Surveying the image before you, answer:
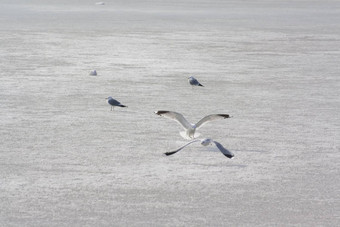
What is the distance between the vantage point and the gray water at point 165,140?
552 cm

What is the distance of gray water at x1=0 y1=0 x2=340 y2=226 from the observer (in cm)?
552

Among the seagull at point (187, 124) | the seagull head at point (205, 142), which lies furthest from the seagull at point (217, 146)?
the seagull at point (187, 124)

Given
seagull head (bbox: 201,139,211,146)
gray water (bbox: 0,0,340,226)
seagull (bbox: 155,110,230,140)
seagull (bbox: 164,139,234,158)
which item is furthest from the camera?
seagull (bbox: 155,110,230,140)

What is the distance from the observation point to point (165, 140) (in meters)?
8.00

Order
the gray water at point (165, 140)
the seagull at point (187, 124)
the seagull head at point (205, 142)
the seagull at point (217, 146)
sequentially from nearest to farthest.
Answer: the gray water at point (165, 140), the seagull at point (217, 146), the seagull head at point (205, 142), the seagull at point (187, 124)

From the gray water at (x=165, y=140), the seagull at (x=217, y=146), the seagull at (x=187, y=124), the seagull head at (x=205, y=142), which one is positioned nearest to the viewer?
the gray water at (x=165, y=140)

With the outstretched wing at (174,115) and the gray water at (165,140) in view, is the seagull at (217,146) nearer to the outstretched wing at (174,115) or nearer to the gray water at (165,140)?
the gray water at (165,140)

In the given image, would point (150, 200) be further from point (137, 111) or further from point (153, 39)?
point (153, 39)

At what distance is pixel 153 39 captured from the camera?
73.8ft

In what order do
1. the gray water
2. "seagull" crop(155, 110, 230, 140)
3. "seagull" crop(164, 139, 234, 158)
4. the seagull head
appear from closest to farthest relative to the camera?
the gray water → "seagull" crop(164, 139, 234, 158) → the seagull head → "seagull" crop(155, 110, 230, 140)

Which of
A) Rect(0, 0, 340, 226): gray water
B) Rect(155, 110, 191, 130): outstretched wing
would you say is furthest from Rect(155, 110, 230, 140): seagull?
Rect(0, 0, 340, 226): gray water

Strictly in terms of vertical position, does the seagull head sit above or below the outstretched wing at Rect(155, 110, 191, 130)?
below

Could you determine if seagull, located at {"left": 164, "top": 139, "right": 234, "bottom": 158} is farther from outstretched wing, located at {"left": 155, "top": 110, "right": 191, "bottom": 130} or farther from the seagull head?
outstretched wing, located at {"left": 155, "top": 110, "right": 191, "bottom": 130}

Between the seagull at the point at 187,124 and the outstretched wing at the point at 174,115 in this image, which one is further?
the seagull at the point at 187,124
